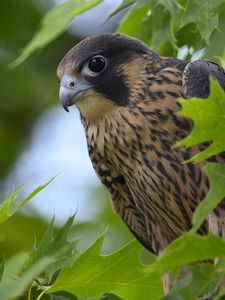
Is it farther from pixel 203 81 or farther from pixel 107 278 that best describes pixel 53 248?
pixel 203 81

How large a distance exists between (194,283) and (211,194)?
0.31m

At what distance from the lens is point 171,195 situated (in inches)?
194

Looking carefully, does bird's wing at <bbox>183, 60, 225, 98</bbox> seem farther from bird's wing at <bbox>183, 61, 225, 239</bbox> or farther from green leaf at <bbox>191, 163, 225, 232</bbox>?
green leaf at <bbox>191, 163, 225, 232</bbox>

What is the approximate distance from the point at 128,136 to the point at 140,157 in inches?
5.4

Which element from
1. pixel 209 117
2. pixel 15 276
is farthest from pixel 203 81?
pixel 15 276

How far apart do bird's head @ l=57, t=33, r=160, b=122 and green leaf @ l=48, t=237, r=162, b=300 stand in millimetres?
1141

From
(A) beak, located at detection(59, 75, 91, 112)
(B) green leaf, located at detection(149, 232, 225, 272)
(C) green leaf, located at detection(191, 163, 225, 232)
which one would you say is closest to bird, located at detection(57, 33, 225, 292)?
(A) beak, located at detection(59, 75, 91, 112)

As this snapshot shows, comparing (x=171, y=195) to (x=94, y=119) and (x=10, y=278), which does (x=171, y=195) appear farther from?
(x=10, y=278)

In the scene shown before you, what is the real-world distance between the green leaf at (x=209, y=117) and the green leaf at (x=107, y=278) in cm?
71

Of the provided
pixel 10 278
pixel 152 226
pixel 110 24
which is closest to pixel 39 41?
pixel 152 226

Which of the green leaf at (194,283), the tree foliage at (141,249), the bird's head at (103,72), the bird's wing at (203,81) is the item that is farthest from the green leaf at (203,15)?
the green leaf at (194,283)

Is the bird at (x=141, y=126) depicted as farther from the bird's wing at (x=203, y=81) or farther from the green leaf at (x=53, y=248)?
the green leaf at (x=53, y=248)

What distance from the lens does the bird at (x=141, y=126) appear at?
15.9 feet

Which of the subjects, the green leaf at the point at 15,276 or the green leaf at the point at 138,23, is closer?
the green leaf at the point at 15,276
